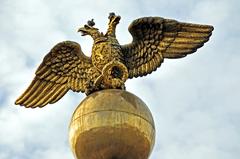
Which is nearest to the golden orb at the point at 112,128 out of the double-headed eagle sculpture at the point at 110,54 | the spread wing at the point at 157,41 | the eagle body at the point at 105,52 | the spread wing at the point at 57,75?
the double-headed eagle sculpture at the point at 110,54

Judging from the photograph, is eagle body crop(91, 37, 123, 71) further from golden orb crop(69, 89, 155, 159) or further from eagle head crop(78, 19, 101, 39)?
golden orb crop(69, 89, 155, 159)

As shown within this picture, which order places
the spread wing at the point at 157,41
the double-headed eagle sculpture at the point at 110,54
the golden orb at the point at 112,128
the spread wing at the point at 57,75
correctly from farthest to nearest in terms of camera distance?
1. the spread wing at the point at 57,75
2. the spread wing at the point at 157,41
3. the double-headed eagle sculpture at the point at 110,54
4. the golden orb at the point at 112,128

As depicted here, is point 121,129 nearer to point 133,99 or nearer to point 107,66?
point 133,99

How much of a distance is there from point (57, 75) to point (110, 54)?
4.96ft

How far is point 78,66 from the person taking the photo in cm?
1523

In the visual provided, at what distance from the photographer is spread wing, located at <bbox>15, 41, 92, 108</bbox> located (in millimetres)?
15234

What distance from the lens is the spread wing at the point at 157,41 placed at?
14773 mm

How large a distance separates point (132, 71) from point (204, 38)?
131 cm

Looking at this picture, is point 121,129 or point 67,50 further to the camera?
point 67,50

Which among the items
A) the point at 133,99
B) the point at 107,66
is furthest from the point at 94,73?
the point at 133,99

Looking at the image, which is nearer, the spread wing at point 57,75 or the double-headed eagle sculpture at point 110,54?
the double-headed eagle sculpture at point 110,54

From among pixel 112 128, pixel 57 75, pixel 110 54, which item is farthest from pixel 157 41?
pixel 112 128

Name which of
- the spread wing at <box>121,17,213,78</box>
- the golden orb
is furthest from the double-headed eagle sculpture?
the golden orb

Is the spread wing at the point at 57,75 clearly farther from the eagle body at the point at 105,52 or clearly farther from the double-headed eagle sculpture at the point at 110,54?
the eagle body at the point at 105,52
